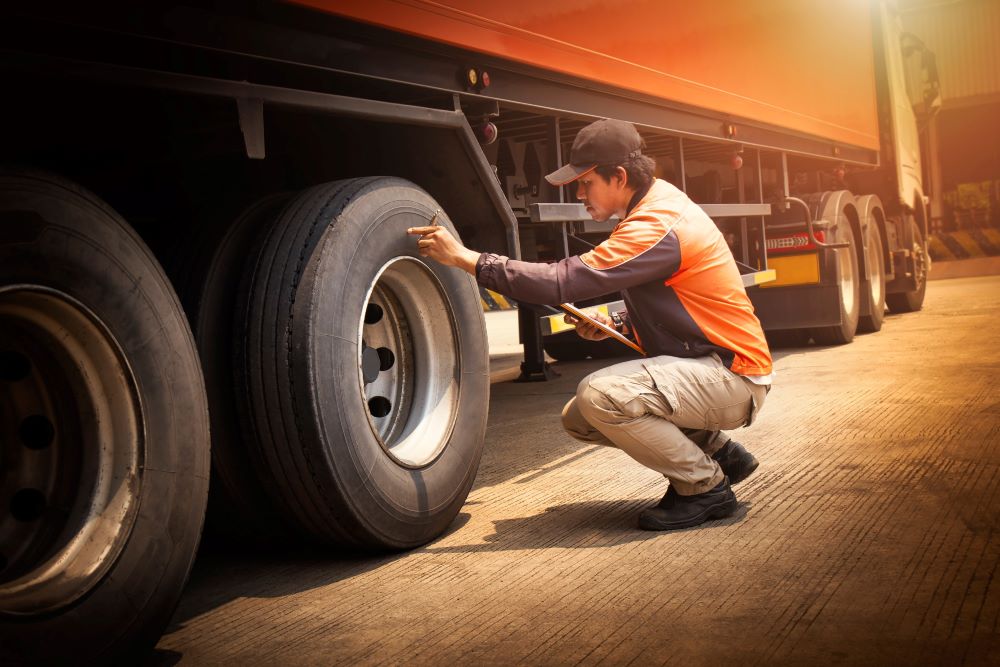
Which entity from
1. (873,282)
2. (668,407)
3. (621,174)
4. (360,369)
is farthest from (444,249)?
(873,282)

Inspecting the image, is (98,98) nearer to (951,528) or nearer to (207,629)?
(207,629)

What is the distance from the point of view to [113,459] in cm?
249

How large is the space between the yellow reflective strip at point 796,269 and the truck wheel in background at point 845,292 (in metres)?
0.22

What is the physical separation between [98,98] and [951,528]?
276 cm

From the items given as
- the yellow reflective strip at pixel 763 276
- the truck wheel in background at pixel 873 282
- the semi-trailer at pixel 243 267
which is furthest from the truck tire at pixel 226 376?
the truck wheel in background at pixel 873 282

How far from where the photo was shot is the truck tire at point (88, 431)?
233 centimetres

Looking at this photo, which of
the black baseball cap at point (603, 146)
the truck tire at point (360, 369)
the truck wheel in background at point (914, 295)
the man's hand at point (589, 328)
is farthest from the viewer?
the truck wheel in background at point (914, 295)

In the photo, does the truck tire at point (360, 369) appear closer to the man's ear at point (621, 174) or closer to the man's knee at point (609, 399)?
the man's knee at point (609, 399)

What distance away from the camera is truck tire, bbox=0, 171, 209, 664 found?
2330 mm

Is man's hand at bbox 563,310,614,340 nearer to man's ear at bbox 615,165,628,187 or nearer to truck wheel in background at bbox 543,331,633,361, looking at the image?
man's ear at bbox 615,165,628,187

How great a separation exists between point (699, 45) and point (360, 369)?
12.0 ft

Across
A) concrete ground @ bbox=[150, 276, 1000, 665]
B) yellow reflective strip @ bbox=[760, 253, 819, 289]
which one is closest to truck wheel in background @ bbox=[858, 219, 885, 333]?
yellow reflective strip @ bbox=[760, 253, 819, 289]

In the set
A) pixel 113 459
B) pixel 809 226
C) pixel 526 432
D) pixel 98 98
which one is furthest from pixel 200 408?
pixel 809 226

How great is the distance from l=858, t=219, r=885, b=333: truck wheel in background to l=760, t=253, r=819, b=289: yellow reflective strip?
3.74 feet
